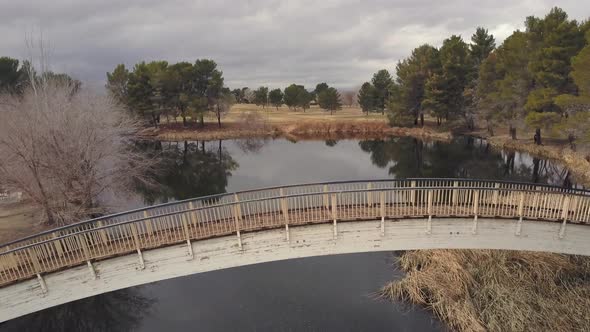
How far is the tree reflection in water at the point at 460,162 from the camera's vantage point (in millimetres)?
38875

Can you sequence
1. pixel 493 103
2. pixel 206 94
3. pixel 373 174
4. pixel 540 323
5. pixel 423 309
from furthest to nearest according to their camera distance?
1. pixel 206 94
2. pixel 493 103
3. pixel 373 174
4. pixel 423 309
5. pixel 540 323

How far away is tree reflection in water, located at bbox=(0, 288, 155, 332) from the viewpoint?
55.8 feet

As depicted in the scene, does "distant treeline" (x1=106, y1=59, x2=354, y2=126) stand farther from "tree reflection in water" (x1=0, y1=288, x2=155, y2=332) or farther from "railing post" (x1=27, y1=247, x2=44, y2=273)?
"railing post" (x1=27, y1=247, x2=44, y2=273)

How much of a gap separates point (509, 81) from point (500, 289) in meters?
42.1

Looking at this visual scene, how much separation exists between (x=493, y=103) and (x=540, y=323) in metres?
47.1

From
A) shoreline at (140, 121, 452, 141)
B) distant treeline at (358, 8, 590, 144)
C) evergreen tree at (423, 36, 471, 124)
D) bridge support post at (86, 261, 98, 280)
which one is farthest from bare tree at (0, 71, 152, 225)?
evergreen tree at (423, 36, 471, 124)

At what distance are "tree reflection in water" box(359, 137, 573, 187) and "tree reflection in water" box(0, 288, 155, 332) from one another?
29766 mm

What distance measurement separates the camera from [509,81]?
161ft

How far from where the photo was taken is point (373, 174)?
40.8m

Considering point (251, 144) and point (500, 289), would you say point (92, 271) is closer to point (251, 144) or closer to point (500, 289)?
point (500, 289)

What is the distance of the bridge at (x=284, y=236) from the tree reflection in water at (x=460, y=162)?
923 inches

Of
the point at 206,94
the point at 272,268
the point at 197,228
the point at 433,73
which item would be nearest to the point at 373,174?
the point at 272,268

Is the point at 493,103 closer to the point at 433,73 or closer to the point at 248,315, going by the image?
the point at 433,73

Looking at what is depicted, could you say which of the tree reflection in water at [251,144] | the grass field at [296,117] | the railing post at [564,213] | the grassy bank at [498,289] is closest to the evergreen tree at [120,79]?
the grass field at [296,117]
